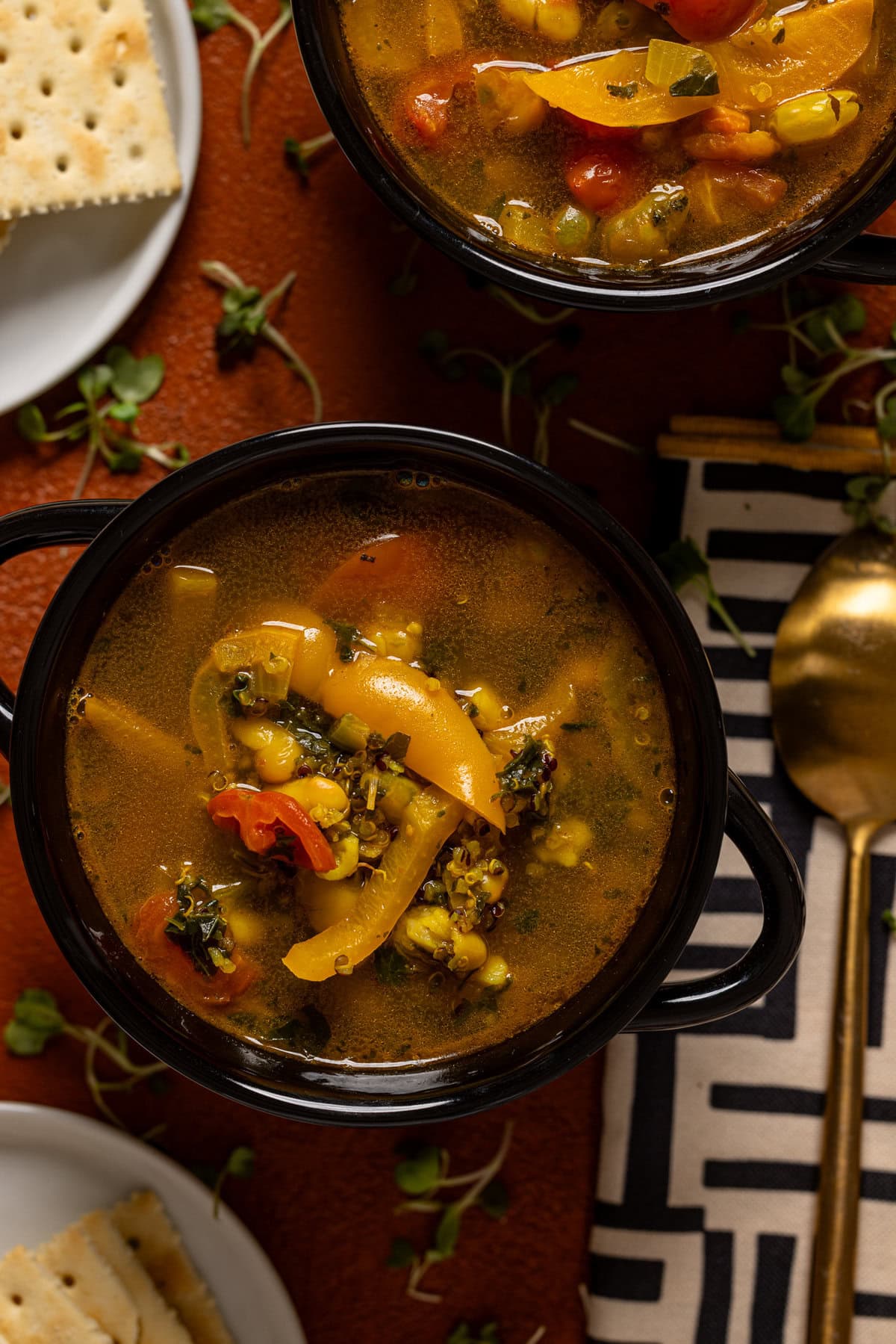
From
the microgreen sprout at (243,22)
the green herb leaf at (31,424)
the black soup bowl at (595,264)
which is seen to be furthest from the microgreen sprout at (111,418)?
the black soup bowl at (595,264)

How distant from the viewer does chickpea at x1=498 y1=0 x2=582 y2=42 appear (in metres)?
1.78

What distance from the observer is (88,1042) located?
2.33m

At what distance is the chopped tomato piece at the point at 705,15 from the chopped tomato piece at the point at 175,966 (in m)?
1.48

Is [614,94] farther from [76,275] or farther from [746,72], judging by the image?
[76,275]

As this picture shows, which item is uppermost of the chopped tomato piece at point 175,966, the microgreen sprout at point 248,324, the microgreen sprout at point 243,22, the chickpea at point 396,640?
the microgreen sprout at point 243,22

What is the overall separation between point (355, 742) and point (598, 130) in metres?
0.97

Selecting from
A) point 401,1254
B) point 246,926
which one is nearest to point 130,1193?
point 401,1254

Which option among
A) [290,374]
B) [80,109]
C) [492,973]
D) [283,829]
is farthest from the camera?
[290,374]

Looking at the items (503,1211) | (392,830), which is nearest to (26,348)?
(392,830)

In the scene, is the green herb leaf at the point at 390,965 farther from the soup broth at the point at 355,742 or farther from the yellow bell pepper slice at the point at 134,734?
the yellow bell pepper slice at the point at 134,734

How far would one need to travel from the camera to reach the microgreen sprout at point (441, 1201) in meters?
2.35

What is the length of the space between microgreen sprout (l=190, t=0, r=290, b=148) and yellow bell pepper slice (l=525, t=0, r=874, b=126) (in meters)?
0.71

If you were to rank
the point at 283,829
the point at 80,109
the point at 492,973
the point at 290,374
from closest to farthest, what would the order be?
the point at 283,829
the point at 492,973
the point at 80,109
the point at 290,374

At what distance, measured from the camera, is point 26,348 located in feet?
7.33
